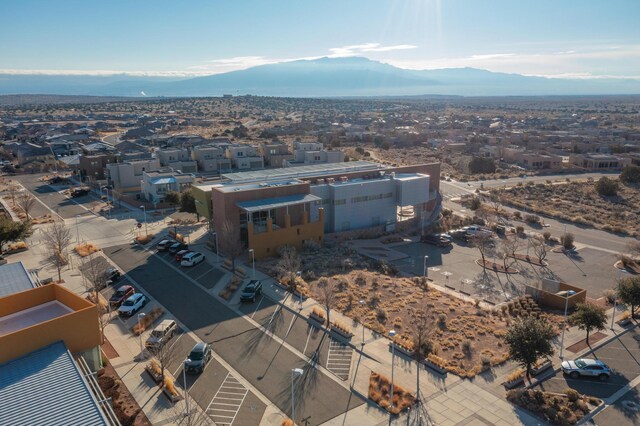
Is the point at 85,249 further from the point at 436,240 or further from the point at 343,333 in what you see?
the point at 436,240

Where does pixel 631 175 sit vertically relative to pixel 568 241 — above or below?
above

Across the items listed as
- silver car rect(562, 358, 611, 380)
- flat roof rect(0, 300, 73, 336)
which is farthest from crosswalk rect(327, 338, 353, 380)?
flat roof rect(0, 300, 73, 336)

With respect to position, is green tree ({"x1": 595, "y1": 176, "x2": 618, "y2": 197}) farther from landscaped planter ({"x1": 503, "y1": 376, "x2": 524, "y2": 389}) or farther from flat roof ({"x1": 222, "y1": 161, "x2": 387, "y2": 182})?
landscaped planter ({"x1": 503, "y1": 376, "x2": 524, "y2": 389})

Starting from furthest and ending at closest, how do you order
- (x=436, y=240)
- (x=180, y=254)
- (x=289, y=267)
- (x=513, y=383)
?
(x=436, y=240), (x=180, y=254), (x=289, y=267), (x=513, y=383)

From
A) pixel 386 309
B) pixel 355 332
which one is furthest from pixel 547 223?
pixel 355 332

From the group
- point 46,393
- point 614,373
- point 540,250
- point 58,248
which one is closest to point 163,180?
point 58,248

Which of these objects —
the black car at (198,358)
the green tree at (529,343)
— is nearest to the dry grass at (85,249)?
the black car at (198,358)

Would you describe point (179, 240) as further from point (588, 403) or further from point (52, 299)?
point (588, 403)
